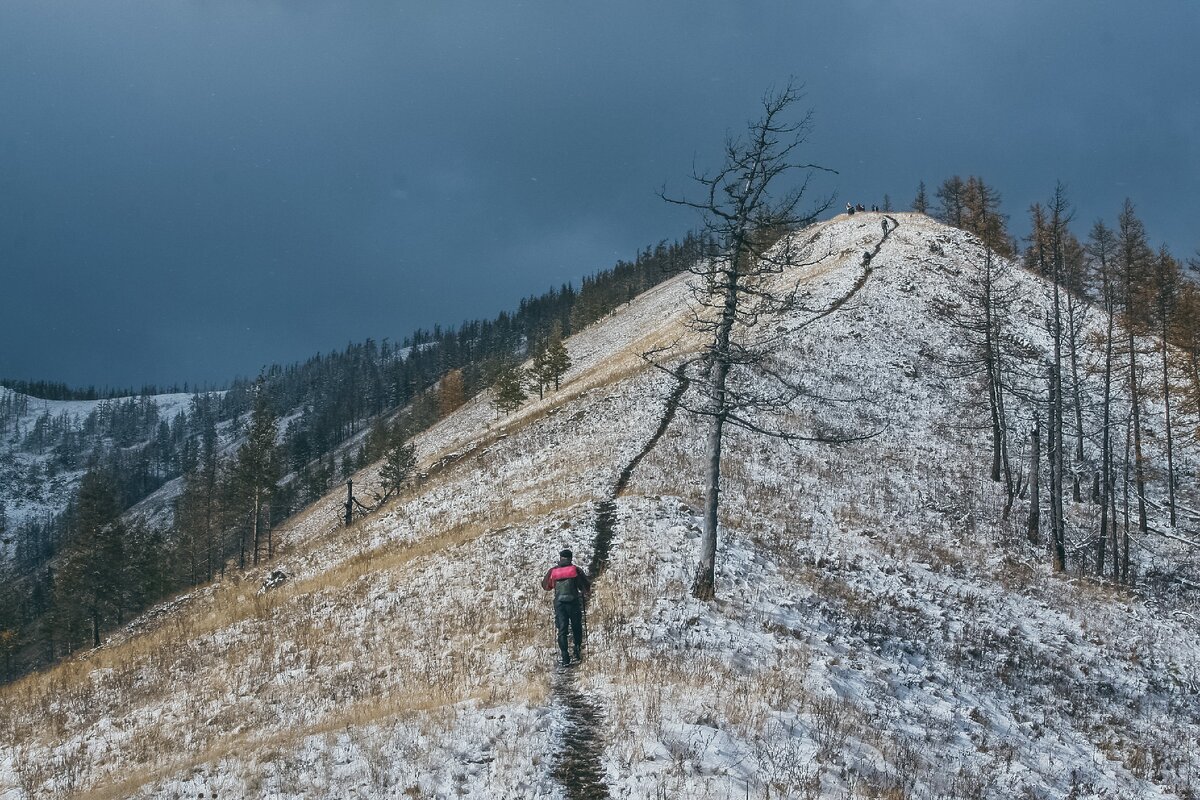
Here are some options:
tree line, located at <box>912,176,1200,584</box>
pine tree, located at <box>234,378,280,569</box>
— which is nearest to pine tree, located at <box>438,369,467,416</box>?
pine tree, located at <box>234,378,280,569</box>

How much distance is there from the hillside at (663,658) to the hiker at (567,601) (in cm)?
47

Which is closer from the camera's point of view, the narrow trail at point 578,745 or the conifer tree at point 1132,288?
the narrow trail at point 578,745

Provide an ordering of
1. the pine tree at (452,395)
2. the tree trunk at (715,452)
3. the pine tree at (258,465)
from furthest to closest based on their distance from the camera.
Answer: the pine tree at (452,395) < the pine tree at (258,465) < the tree trunk at (715,452)

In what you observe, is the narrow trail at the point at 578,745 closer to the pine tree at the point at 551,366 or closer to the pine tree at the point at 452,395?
the pine tree at the point at 551,366

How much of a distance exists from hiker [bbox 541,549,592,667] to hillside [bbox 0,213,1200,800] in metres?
0.47

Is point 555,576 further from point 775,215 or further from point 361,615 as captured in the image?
point 775,215

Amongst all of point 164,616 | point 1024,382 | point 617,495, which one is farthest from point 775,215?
point 1024,382

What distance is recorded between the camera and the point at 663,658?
11039 millimetres

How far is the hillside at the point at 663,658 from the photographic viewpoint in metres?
8.15

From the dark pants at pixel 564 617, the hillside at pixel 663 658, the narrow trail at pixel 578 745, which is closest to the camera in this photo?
the narrow trail at pixel 578 745

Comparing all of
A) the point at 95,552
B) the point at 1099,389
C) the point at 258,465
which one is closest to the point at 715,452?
the point at 1099,389

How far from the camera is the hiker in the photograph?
1139 cm

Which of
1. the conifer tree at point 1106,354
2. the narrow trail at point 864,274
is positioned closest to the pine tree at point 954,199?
the narrow trail at point 864,274

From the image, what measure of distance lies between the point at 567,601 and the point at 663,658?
174 centimetres
